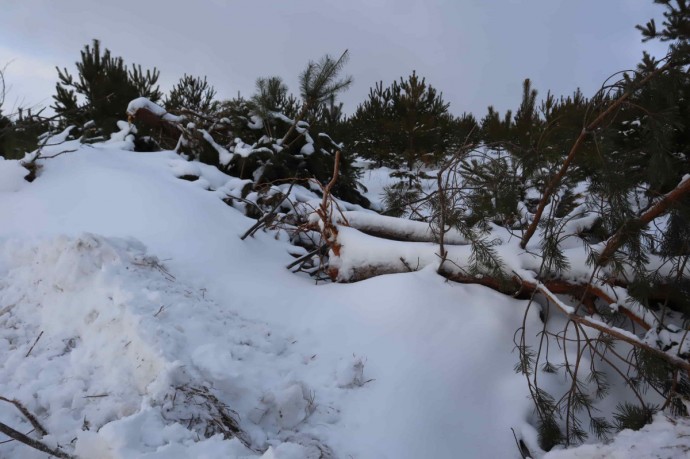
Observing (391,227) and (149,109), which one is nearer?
(391,227)

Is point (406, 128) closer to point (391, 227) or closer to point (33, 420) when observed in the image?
point (391, 227)

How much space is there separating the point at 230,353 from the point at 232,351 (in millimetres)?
54

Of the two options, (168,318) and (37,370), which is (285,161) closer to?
(168,318)

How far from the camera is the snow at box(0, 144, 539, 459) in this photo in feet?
4.91

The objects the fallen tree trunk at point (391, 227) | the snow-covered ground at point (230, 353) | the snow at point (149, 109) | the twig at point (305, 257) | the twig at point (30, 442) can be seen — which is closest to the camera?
the twig at point (30, 442)

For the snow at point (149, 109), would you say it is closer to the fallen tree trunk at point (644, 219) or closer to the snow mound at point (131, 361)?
the snow mound at point (131, 361)

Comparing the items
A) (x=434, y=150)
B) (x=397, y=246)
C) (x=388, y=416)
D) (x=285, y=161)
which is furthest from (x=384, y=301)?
(x=434, y=150)

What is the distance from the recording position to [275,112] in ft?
19.7

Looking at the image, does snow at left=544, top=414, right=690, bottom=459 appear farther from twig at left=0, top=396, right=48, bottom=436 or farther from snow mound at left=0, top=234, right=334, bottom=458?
twig at left=0, top=396, right=48, bottom=436

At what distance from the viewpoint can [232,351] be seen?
78.5 inches

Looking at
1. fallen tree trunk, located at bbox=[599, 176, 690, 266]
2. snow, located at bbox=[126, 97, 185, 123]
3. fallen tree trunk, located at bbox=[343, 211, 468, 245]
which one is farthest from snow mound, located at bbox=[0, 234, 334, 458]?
snow, located at bbox=[126, 97, 185, 123]

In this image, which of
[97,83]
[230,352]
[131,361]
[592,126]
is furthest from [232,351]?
[97,83]

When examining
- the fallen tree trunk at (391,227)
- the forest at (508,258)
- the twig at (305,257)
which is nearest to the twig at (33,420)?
the forest at (508,258)

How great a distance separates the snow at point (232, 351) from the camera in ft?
4.91
